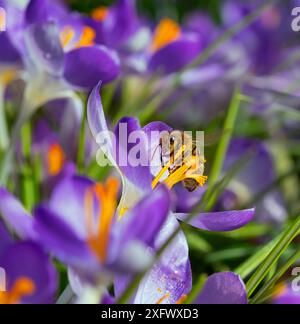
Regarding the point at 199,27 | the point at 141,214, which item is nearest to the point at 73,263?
the point at 141,214

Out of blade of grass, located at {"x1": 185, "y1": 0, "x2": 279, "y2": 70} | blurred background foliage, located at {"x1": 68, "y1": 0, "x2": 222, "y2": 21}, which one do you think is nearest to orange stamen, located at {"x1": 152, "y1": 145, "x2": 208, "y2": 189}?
blade of grass, located at {"x1": 185, "y1": 0, "x2": 279, "y2": 70}

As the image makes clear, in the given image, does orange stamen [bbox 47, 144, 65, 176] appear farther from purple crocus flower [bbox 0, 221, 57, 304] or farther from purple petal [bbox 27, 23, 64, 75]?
purple crocus flower [bbox 0, 221, 57, 304]

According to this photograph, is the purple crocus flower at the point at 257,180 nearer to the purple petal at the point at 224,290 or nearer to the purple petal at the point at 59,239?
the purple petal at the point at 224,290

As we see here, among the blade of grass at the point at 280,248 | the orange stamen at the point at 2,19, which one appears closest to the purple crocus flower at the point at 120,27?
the orange stamen at the point at 2,19

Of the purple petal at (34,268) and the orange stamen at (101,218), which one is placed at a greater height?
the orange stamen at (101,218)

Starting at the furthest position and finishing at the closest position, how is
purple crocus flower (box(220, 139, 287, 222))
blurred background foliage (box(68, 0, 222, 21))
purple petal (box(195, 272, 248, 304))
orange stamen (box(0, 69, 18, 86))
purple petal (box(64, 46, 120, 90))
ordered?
blurred background foliage (box(68, 0, 222, 21)) < purple crocus flower (box(220, 139, 287, 222)) < orange stamen (box(0, 69, 18, 86)) < purple petal (box(64, 46, 120, 90)) < purple petal (box(195, 272, 248, 304))

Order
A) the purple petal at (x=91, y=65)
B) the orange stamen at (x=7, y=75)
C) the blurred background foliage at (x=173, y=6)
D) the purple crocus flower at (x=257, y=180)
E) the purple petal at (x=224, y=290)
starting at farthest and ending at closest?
the blurred background foliage at (x=173, y=6) → the purple crocus flower at (x=257, y=180) → the orange stamen at (x=7, y=75) → the purple petal at (x=91, y=65) → the purple petal at (x=224, y=290)
